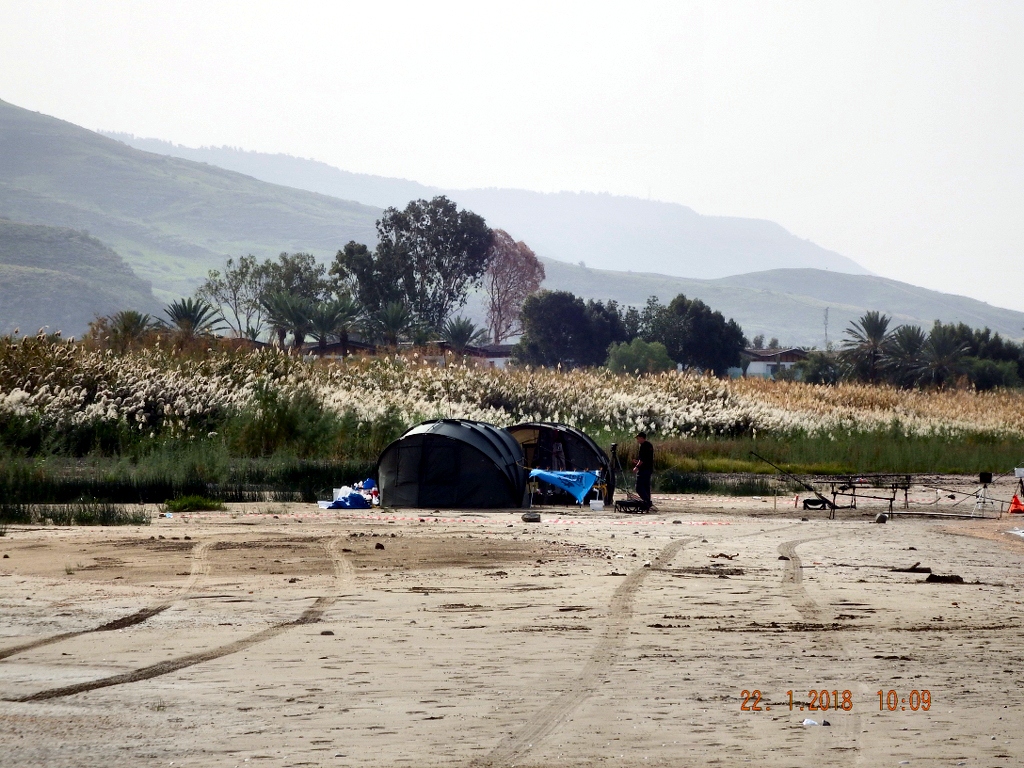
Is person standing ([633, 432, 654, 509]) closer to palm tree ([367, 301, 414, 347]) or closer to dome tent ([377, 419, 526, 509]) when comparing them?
dome tent ([377, 419, 526, 509])

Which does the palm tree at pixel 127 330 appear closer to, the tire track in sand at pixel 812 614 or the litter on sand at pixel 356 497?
the litter on sand at pixel 356 497

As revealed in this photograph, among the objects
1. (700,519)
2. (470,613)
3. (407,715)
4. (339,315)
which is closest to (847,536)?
(700,519)

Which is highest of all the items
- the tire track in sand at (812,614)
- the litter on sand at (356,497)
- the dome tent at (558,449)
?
the dome tent at (558,449)

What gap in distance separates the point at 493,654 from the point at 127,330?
39440mm

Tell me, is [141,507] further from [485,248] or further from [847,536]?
[485,248]

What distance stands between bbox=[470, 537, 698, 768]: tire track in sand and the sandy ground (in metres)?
0.02

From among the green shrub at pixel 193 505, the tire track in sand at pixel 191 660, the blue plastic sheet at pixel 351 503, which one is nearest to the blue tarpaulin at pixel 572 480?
the blue plastic sheet at pixel 351 503

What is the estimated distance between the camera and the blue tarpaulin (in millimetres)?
25500

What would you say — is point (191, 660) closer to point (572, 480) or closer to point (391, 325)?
point (572, 480)

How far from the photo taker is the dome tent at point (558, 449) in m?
27.0

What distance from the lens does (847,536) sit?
19.2 m

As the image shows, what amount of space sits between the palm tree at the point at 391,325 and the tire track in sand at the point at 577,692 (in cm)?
5822

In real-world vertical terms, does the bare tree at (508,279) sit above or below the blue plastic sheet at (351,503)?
above

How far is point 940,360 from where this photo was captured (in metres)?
77.1
